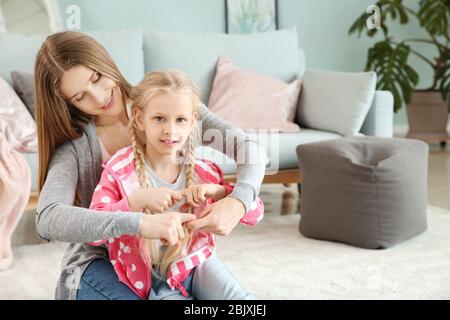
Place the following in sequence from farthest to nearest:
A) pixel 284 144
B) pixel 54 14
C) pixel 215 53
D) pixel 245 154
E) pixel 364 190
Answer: pixel 54 14 → pixel 215 53 → pixel 284 144 → pixel 364 190 → pixel 245 154

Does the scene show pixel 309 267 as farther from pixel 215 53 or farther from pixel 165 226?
pixel 165 226

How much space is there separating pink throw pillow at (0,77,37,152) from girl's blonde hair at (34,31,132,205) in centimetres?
140

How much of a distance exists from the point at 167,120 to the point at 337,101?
198cm

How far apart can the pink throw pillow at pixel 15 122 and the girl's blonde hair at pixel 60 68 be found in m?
1.40

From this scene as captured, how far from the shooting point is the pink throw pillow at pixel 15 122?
2.23 m

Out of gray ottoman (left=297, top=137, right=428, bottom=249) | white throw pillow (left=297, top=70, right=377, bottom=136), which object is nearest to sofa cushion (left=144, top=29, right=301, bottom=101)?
white throw pillow (left=297, top=70, right=377, bottom=136)

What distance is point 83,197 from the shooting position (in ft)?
3.23

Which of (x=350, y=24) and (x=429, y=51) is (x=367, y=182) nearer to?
(x=350, y=24)

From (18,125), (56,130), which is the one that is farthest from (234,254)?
(56,130)

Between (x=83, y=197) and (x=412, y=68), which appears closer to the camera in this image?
(x=83, y=197)

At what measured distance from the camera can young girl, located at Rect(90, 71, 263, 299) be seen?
0.81 meters

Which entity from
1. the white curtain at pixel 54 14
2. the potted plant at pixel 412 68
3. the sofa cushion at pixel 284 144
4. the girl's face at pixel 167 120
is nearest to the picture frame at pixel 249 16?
the potted plant at pixel 412 68

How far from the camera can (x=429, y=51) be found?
4.50m

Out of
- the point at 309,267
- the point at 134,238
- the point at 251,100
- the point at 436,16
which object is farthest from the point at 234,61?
the point at 134,238
